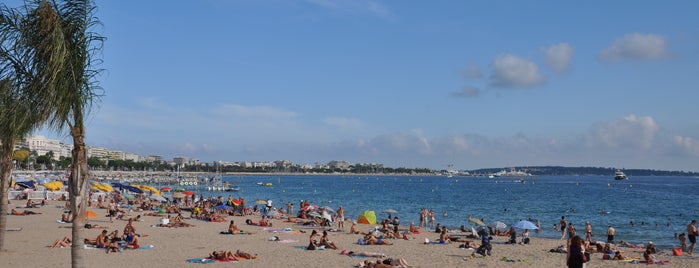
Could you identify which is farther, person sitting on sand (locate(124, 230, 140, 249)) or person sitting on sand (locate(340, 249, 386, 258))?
person sitting on sand (locate(124, 230, 140, 249))

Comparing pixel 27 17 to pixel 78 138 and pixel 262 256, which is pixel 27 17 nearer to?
pixel 78 138

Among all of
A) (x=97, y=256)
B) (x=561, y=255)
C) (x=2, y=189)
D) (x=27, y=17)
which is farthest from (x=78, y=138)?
(x=561, y=255)

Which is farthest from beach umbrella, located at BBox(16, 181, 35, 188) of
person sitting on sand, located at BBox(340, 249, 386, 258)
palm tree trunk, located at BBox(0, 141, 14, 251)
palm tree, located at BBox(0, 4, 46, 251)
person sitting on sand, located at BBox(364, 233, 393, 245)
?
palm tree, located at BBox(0, 4, 46, 251)

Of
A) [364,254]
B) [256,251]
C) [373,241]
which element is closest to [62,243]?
[256,251]

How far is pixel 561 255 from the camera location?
22688mm

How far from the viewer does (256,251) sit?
21875mm

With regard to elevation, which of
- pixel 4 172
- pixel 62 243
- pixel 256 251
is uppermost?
pixel 4 172

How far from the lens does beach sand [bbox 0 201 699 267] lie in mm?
18703

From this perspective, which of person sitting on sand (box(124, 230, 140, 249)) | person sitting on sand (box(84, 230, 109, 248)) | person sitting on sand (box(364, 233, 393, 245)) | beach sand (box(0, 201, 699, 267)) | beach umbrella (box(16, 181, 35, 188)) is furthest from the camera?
Answer: beach umbrella (box(16, 181, 35, 188))

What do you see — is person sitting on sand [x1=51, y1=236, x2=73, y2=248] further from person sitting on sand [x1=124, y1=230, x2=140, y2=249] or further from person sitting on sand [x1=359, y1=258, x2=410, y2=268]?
person sitting on sand [x1=359, y1=258, x2=410, y2=268]

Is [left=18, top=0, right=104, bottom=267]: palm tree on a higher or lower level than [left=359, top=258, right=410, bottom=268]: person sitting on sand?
higher

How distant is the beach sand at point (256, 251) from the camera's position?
18703 mm

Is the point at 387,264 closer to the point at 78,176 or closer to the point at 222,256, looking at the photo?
the point at 222,256

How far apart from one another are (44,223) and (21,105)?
23.9 m
